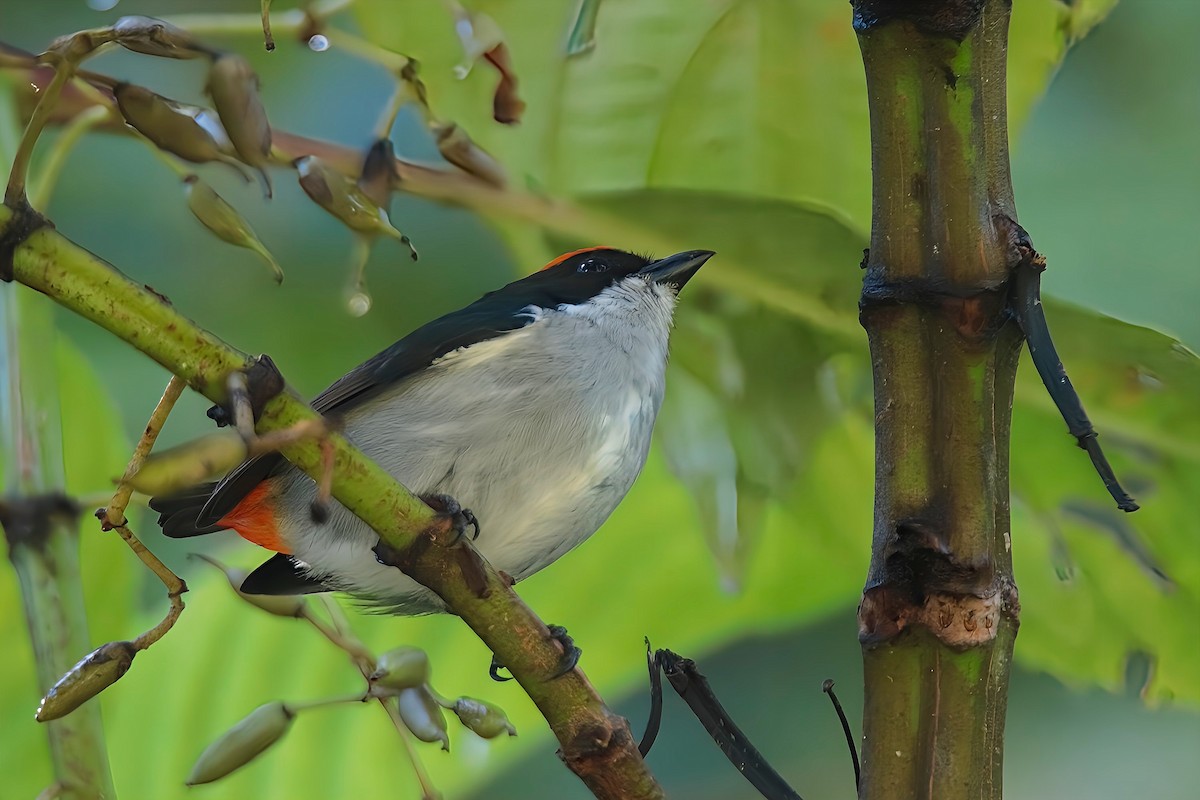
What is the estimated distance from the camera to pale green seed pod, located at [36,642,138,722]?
330 millimetres

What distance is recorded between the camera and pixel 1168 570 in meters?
0.82

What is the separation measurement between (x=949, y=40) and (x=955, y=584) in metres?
0.15

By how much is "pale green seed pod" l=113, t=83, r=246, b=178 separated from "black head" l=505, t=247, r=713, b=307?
1.16ft

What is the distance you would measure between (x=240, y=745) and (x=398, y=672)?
0.06 metres

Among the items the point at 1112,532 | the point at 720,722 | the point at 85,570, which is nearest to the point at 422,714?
the point at 720,722

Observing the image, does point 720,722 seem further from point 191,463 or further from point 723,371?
point 723,371

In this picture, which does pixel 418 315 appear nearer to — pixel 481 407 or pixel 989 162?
pixel 481 407

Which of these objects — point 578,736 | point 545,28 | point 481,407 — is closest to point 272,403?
point 578,736

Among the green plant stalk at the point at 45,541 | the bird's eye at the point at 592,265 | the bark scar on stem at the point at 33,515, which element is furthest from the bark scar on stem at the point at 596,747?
the bird's eye at the point at 592,265

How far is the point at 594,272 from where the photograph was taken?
78 centimetres

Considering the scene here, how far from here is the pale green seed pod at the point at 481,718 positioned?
1.40 feet

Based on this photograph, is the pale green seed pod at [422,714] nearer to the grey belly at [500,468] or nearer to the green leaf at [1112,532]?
the grey belly at [500,468]

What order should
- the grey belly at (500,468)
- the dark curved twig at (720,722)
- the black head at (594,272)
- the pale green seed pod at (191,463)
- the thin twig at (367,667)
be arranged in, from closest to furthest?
1. the pale green seed pod at (191,463)
2. the dark curved twig at (720,722)
3. the thin twig at (367,667)
4. the grey belly at (500,468)
5. the black head at (594,272)

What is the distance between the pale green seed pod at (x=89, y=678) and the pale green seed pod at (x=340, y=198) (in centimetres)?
17
